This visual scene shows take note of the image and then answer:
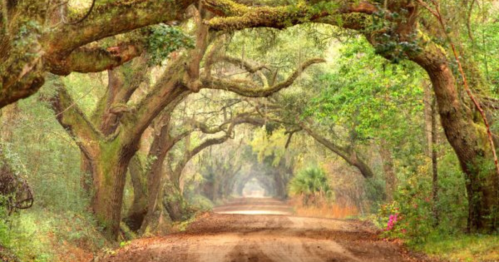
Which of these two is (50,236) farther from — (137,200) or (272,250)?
(137,200)

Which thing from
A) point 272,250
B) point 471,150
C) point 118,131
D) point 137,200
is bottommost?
point 272,250

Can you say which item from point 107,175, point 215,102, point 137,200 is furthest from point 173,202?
point 107,175

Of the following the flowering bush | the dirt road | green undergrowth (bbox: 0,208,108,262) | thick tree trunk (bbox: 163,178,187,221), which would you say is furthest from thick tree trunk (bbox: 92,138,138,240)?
thick tree trunk (bbox: 163,178,187,221)

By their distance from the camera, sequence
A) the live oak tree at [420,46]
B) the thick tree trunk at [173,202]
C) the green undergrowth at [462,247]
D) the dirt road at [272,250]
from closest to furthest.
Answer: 1. the live oak tree at [420,46]
2. the green undergrowth at [462,247]
3. the dirt road at [272,250]
4. the thick tree trunk at [173,202]

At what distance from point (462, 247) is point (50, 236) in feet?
28.6

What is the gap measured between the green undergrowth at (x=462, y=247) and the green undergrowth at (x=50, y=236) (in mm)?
7656

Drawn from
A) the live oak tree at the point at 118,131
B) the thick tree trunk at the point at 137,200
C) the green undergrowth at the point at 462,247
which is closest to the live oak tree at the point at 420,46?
the green undergrowth at the point at 462,247

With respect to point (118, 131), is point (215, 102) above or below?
above

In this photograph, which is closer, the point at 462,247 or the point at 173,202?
the point at 462,247

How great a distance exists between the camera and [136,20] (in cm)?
912

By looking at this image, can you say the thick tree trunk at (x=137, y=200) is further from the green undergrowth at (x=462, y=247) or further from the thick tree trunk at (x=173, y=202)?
the green undergrowth at (x=462, y=247)

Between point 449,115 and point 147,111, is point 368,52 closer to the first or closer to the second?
point 449,115

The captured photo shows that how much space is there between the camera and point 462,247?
12711 millimetres

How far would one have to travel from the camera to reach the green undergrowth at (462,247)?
11719mm
